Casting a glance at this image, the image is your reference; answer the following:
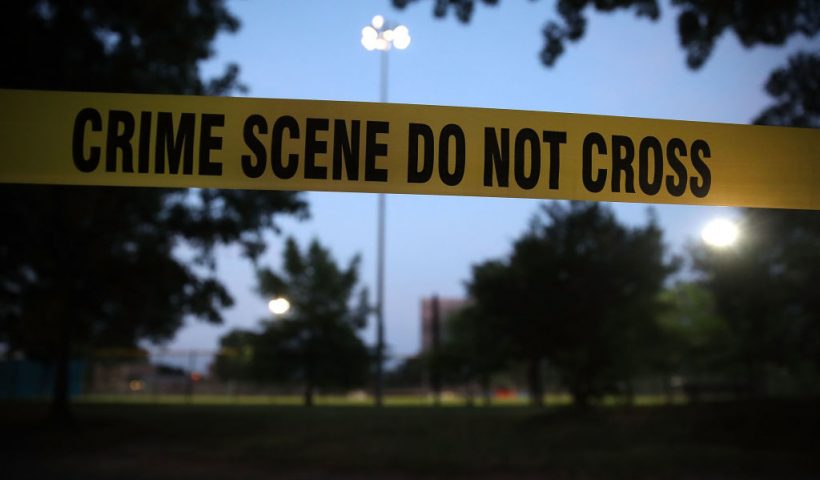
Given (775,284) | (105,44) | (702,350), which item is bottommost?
(702,350)

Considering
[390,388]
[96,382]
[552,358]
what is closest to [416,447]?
[552,358]

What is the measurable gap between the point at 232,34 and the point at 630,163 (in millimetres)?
11464

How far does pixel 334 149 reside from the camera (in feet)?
13.0

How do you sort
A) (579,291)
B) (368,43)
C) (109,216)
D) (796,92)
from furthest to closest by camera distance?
(579,291) < (109,216) < (796,92) < (368,43)

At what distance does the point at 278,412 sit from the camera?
62.5ft

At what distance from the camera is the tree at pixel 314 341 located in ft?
101

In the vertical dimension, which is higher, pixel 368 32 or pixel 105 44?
pixel 105 44

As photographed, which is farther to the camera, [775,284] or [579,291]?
[579,291]

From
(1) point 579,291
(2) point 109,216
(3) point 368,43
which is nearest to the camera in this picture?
(3) point 368,43

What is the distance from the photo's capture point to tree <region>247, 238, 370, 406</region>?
30672mm

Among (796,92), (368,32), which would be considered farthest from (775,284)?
(368,32)

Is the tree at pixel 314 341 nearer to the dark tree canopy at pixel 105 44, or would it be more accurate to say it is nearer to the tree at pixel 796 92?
the dark tree canopy at pixel 105 44

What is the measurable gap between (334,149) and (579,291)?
43.9ft

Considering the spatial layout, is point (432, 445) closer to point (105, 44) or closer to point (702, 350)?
point (105, 44)
